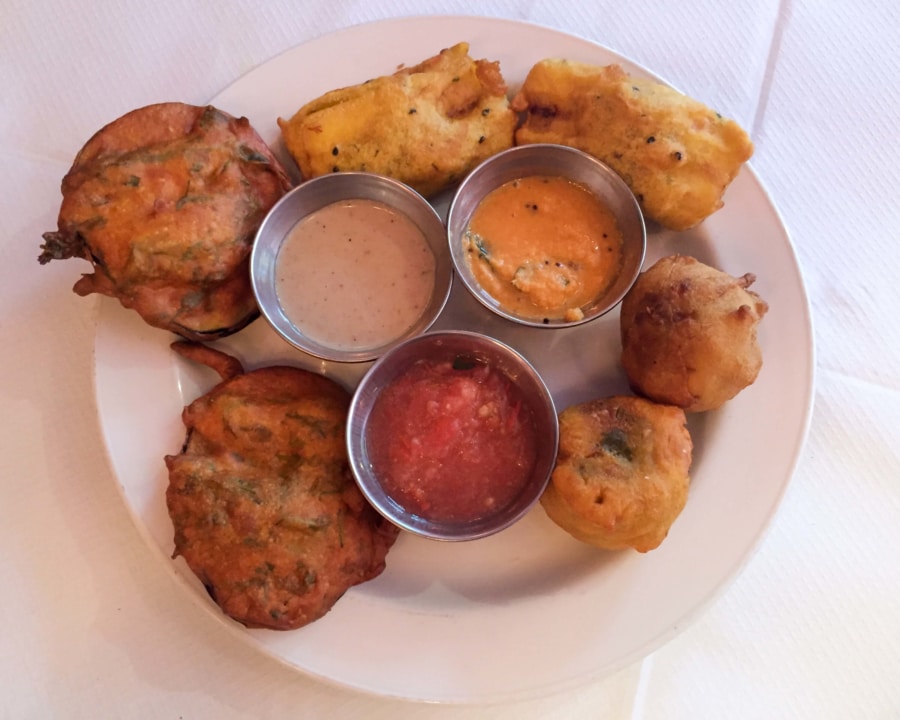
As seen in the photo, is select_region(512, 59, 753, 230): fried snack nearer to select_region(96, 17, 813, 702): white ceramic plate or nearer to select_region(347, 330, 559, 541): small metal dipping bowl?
select_region(96, 17, 813, 702): white ceramic plate

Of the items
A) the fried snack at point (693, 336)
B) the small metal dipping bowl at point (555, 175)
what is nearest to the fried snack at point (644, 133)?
the small metal dipping bowl at point (555, 175)

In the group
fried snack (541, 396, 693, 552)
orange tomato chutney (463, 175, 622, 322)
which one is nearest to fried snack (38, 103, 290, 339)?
orange tomato chutney (463, 175, 622, 322)

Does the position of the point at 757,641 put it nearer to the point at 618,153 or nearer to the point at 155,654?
the point at 618,153

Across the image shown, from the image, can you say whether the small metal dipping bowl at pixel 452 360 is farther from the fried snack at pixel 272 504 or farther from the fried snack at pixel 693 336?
the fried snack at pixel 693 336

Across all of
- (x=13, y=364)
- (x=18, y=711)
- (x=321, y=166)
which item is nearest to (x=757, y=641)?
(x=321, y=166)

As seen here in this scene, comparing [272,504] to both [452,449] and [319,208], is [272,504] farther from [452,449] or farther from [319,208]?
[319,208]
